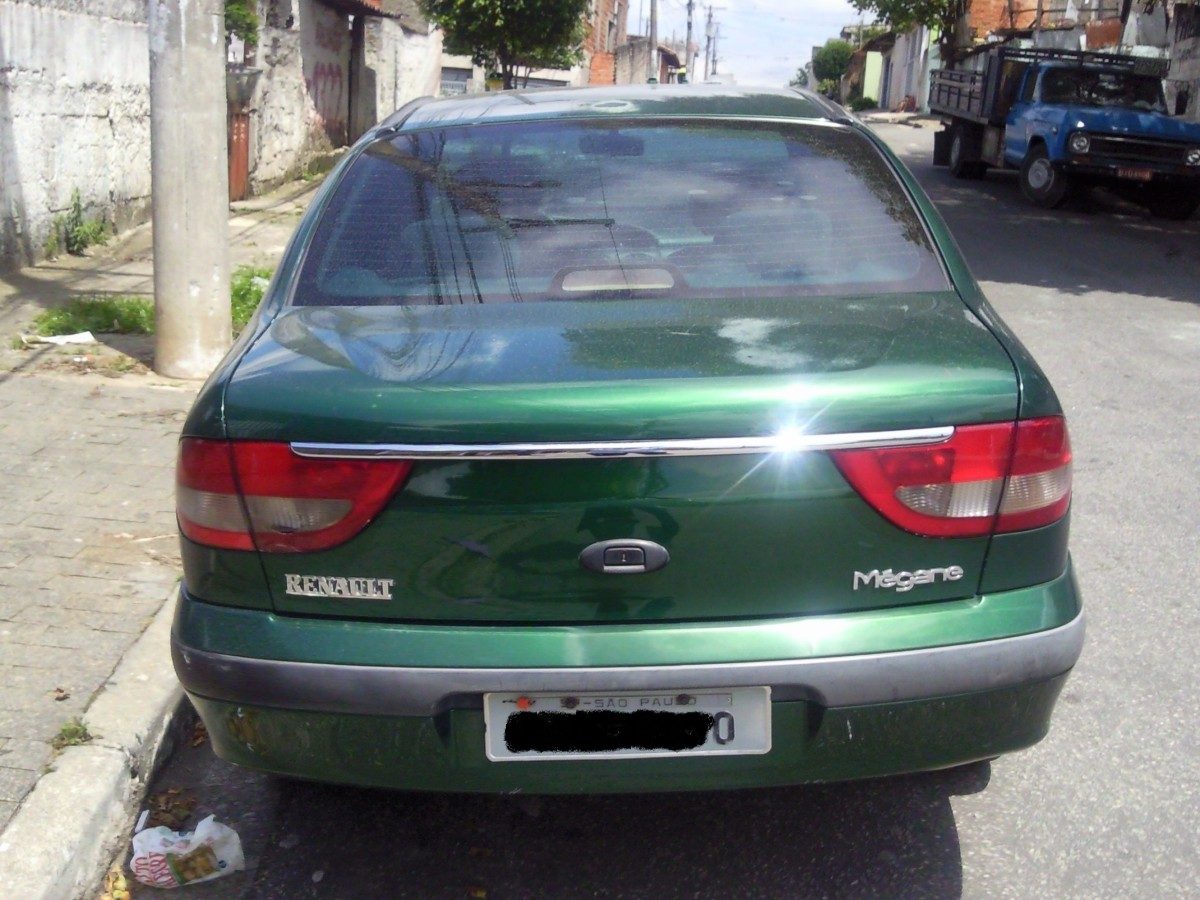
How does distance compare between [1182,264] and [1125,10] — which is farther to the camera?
[1125,10]

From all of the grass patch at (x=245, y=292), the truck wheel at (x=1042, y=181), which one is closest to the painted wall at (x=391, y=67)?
the truck wheel at (x=1042, y=181)

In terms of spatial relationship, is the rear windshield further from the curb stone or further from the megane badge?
the curb stone

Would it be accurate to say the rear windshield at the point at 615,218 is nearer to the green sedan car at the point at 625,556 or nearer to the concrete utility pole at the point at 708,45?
the green sedan car at the point at 625,556

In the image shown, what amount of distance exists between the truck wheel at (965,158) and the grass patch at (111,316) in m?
14.0

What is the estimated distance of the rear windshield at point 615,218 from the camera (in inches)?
116

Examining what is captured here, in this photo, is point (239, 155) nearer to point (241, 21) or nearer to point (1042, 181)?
point (241, 21)

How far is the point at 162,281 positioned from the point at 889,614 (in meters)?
5.16

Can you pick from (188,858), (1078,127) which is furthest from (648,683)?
(1078,127)

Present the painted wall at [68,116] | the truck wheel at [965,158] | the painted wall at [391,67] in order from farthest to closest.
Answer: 1. the painted wall at [391,67]
2. the truck wheel at [965,158]
3. the painted wall at [68,116]

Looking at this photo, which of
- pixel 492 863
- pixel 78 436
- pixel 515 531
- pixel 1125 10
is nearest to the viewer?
pixel 515 531

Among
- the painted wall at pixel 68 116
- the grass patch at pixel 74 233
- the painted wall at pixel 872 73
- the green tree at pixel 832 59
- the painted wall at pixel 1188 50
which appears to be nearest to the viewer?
the painted wall at pixel 68 116

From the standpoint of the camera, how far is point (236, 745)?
2527mm

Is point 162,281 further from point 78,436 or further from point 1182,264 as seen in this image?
point 1182,264

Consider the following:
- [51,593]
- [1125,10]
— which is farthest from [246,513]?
[1125,10]
